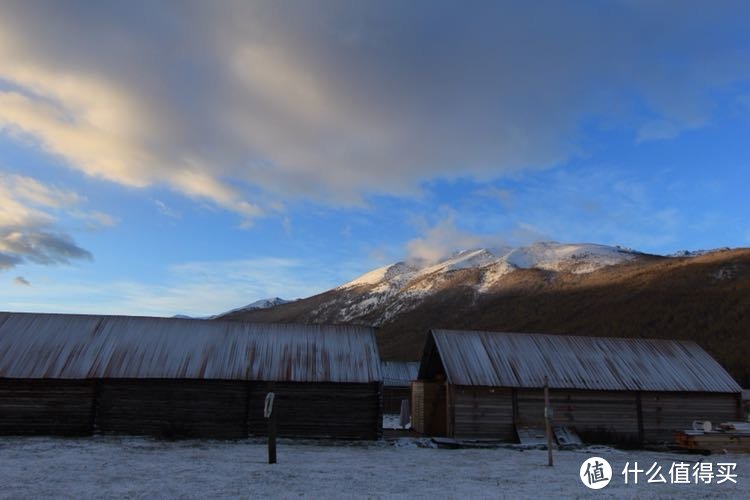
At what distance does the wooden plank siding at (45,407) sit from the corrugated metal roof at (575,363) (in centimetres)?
1649

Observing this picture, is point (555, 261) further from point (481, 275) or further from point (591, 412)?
point (591, 412)

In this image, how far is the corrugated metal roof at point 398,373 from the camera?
5462 centimetres

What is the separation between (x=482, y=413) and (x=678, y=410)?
10651 mm

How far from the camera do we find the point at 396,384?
54.0 m

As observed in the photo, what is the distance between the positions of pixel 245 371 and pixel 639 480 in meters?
16.7

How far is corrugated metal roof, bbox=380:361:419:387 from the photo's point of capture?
54.6 metres

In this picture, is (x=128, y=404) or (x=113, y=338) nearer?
(x=128, y=404)

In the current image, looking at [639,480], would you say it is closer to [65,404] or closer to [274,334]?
[274,334]

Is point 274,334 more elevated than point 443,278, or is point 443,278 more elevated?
point 443,278

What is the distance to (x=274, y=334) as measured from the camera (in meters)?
29.8

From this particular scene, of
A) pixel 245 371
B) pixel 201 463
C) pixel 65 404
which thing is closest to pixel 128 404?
pixel 65 404

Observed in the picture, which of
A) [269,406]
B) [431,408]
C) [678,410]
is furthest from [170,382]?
[678,410]

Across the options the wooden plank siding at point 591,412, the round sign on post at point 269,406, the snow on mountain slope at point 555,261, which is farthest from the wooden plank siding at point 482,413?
the snow on mountain slope at point 555,261

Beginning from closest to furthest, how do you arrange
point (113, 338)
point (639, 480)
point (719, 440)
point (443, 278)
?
1. point (639, 480)
2. point (719, 440)
3. point (113, 338)
4. point (443, 278)
